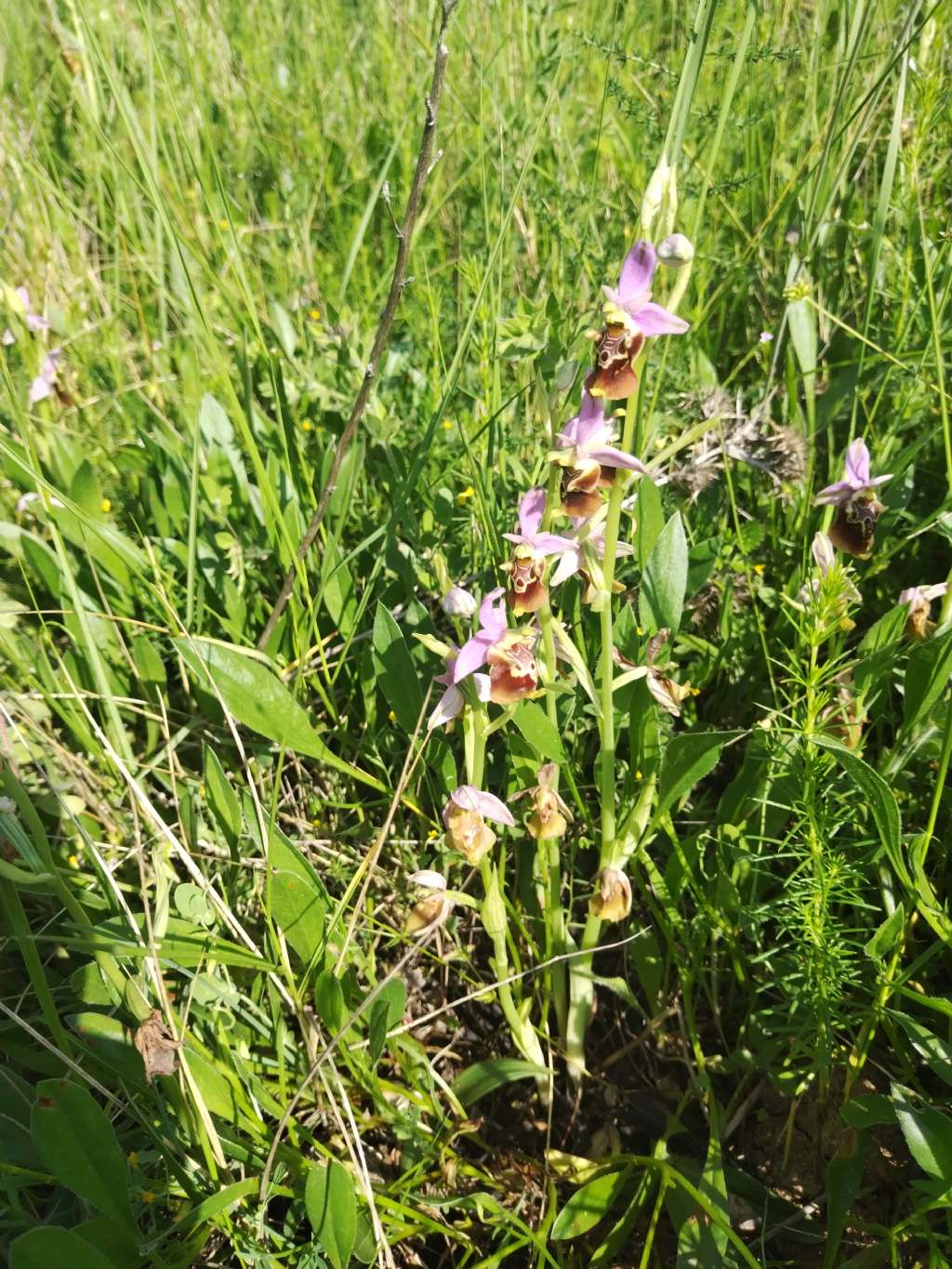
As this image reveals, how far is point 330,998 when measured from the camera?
3.92 feet

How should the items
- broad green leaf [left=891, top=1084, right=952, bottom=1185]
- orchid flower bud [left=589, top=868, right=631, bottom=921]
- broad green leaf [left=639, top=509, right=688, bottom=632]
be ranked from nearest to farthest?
broad green leaf [left=891, top=1084, right=952, bottom=1185]
orchid flower bud [left=589, top=868, right=631, bottom=921]
broad green leaf [left=639, top=509, right=688, bottom=632]

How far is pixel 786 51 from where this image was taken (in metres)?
1.61

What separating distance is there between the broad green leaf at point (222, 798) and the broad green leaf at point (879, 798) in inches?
31.4

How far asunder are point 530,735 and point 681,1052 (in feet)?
1.79

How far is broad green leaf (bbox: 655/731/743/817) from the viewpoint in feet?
3.98

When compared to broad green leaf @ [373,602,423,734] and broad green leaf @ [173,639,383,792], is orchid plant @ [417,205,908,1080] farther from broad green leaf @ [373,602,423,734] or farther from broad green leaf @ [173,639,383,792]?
broad green leaf @ [173,639,383,792]

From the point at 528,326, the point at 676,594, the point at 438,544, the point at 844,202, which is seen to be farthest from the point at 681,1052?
the point at 844,202

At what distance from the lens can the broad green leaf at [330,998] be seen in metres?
Result: 1.18

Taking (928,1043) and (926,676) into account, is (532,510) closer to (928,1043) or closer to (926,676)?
(926,676)

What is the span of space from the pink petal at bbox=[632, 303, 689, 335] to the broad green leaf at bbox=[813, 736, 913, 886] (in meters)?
0.51

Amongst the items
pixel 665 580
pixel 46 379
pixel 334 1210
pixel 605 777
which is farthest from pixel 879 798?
pixel 46 379

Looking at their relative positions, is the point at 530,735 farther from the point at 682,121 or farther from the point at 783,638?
the point at 682,121

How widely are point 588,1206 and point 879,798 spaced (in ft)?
2.09

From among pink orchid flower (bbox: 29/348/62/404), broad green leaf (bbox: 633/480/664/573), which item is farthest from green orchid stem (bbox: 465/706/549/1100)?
pink orchid flower (bbox: 29/348/62/404)
